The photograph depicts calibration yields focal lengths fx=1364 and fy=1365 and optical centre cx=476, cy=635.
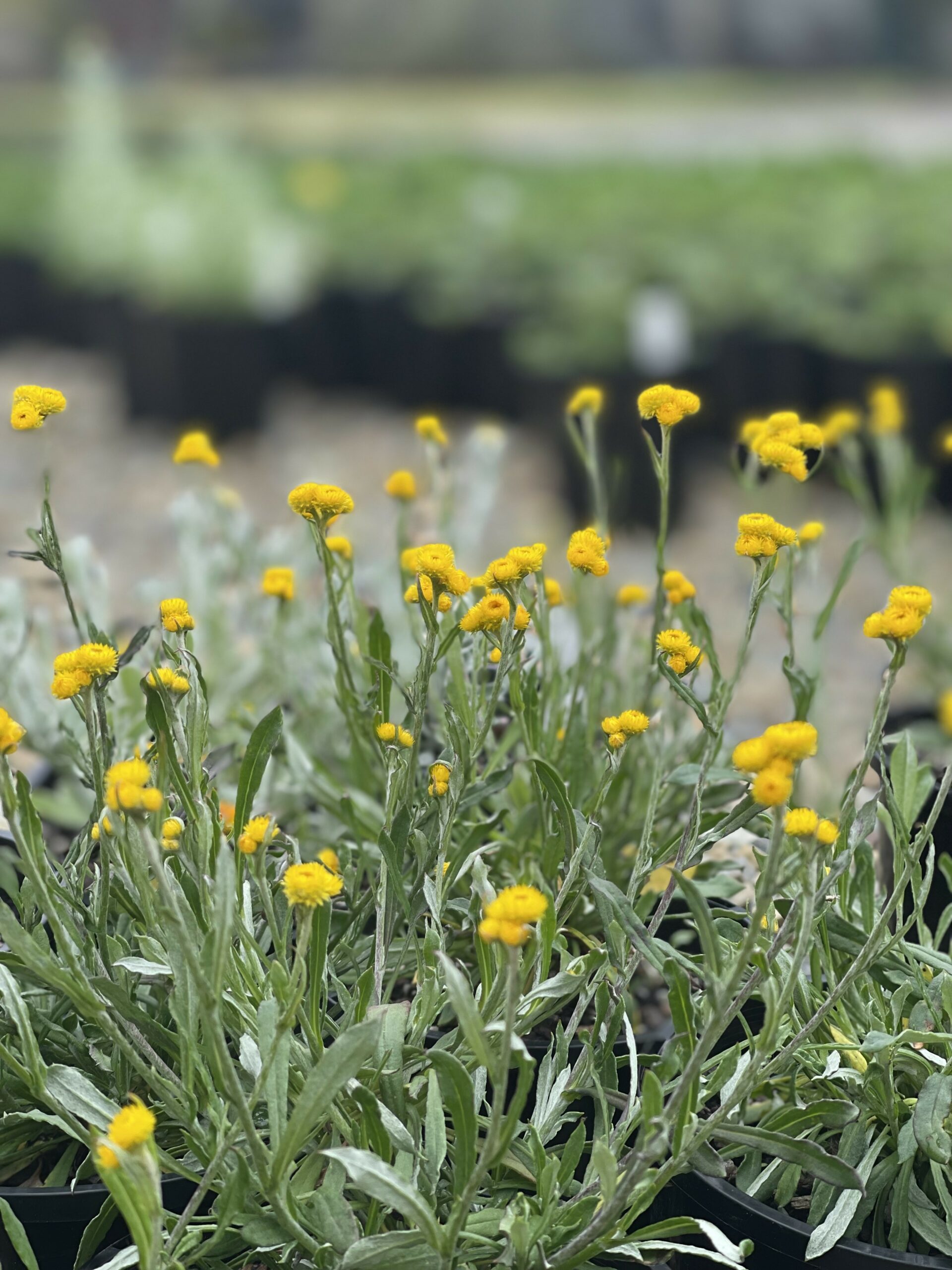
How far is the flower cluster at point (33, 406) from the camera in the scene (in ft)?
2.70

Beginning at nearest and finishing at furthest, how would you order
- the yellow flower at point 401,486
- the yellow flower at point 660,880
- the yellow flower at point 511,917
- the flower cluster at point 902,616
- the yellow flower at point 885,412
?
the yellow flower at point 511,917, the flower cluster at point 902,616, the yellow flower at point 660,880, the yellow flower at point 401,486, the yellow flower at point 885,412

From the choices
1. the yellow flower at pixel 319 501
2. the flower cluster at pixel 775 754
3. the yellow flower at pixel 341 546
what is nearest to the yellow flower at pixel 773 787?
the flower cluster at pixel 775 754

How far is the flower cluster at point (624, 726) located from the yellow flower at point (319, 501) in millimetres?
201

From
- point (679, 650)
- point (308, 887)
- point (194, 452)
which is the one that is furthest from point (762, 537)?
point (194, 452)

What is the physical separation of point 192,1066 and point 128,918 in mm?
213

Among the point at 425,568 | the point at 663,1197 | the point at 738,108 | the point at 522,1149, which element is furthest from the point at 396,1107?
the point at 738,108

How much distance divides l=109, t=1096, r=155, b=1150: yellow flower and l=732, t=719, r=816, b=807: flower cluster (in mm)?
313

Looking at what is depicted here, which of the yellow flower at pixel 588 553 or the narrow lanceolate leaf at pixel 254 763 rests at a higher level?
the yellow flower at pixel 588 553

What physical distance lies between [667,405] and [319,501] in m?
0.23

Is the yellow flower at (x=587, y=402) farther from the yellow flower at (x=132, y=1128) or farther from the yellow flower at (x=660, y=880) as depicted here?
the yellow flower at (x=132, y=1128)

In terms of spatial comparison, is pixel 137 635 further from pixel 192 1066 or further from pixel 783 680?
pixel 783 680

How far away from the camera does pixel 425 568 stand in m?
0.79

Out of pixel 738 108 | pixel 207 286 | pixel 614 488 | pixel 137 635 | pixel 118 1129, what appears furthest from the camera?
pixel 738 108

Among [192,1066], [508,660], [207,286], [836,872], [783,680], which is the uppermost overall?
[207,286]
